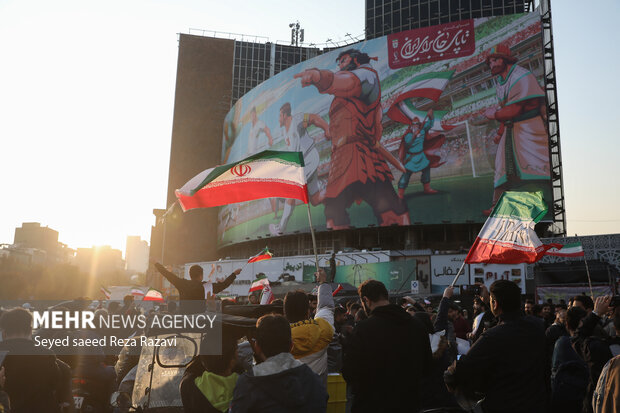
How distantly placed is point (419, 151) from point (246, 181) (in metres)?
39.9

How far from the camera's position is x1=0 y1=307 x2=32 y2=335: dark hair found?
15.0 ft

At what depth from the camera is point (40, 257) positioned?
144875 mm

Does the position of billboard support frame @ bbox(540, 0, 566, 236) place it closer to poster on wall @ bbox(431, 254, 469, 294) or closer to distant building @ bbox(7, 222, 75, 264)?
poster on wall @ bbox(431, 254, 469, 294)

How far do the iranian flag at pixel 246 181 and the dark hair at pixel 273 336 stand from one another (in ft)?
19.4

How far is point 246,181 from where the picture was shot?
9.77 m

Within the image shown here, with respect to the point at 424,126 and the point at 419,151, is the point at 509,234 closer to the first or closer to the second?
the point at 419,151

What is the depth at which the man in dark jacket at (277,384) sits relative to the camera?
3.37 m

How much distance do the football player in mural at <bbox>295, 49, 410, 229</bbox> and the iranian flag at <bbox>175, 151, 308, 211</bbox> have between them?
131 ft

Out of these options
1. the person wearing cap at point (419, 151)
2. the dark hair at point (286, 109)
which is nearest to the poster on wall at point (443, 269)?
the person wearing cap at point (419, 151)

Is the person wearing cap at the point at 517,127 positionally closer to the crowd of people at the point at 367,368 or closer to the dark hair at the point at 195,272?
the dark hair at the point at 195,272

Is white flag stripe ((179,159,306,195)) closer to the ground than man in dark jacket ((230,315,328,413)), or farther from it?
farther from it

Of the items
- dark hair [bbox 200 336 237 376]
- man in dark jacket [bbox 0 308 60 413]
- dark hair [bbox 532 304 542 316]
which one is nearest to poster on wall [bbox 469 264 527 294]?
dark hair [bbox 532 304 542 316]

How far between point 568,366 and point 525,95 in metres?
43.4

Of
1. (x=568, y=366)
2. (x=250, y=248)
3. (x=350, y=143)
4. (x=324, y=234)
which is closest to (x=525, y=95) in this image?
(x=350, y=143)
